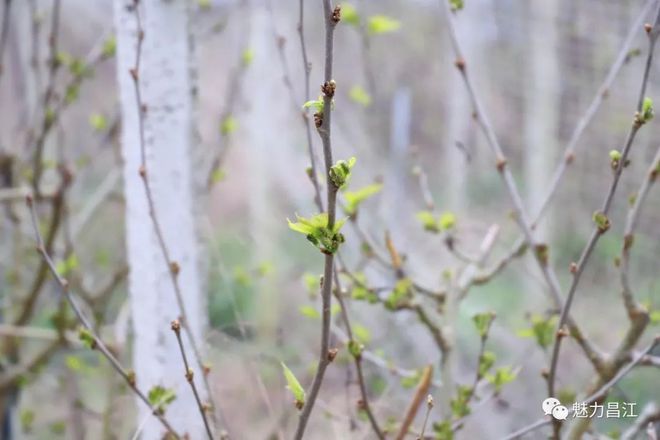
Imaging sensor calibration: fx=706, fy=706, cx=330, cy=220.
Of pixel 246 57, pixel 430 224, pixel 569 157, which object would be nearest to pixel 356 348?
pixel 430 224

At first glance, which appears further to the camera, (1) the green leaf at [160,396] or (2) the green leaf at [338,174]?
(1) the green leaf at [160,396]

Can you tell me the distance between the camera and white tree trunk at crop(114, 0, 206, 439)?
52.3 inches

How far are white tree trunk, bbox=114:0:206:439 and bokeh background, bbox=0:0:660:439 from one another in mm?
81

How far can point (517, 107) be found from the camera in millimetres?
8594

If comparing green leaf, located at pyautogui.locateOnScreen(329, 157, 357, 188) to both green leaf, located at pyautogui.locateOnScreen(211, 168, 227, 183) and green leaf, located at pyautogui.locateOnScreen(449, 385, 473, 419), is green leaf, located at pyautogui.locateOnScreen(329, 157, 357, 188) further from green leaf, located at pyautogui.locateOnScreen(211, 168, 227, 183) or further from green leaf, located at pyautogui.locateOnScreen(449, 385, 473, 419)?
green leaf, located at pyautogui.locateOnScreen(211, 168, 227, 183)

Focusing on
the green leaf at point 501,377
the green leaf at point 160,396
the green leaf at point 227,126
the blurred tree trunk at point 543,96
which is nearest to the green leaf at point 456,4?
the green leaf at point 501,377

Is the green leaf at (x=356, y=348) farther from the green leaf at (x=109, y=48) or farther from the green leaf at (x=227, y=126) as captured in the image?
the green leaf at (x=109, y=48)

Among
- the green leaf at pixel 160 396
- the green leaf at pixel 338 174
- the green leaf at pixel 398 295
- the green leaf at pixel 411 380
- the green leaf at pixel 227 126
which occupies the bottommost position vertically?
the green leaf at pixel 160 396

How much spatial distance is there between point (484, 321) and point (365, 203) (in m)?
2.03

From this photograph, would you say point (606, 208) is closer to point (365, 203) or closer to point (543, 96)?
point (365, 203)

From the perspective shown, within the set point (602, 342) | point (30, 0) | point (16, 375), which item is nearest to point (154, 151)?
point (30, 0)

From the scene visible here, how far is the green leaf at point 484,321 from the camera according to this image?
1.08m

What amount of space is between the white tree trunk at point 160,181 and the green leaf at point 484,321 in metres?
0.56

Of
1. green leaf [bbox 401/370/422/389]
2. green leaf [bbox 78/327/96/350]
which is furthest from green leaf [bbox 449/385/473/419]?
green leaf [bbox 78/327/96/350]
